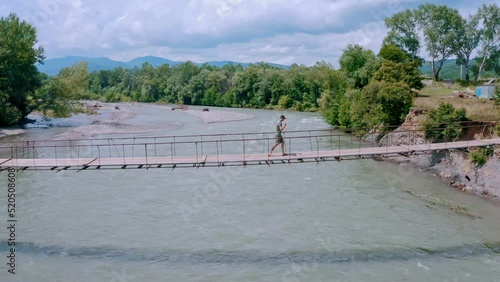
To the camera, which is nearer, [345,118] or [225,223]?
[225,223]

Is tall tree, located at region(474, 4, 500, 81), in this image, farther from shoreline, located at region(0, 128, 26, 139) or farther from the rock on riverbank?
shoreline, located at region(0, 128, 26, 139)

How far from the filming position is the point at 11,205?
16.3m

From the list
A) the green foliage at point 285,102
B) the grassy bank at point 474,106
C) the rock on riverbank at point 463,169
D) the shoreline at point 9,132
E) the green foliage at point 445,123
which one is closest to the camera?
the rock on riverbank at point 463,169

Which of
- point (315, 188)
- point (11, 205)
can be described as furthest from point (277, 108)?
point (11, 205)

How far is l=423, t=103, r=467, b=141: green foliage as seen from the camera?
2148cm

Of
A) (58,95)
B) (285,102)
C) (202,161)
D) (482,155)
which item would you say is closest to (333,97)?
(285,102)

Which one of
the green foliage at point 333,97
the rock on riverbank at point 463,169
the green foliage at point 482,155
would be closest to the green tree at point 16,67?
the green foliage at point 333,97

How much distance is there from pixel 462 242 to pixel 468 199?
4484 mm

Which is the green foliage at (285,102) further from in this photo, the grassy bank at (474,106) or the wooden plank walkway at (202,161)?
the wooden plank walkway at (202,161)

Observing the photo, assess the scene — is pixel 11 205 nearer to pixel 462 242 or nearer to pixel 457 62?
pixel 462 242

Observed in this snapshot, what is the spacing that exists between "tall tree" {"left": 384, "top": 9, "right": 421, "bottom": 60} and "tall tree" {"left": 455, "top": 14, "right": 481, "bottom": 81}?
3.53 metres

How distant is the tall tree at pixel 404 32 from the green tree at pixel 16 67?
103ft

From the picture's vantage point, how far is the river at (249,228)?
38.9 ft

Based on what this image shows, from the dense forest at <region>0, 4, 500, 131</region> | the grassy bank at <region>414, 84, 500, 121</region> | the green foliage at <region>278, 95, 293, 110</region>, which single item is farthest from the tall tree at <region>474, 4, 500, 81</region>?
the green foliage at <region>278, 95, 293, 110</region>
